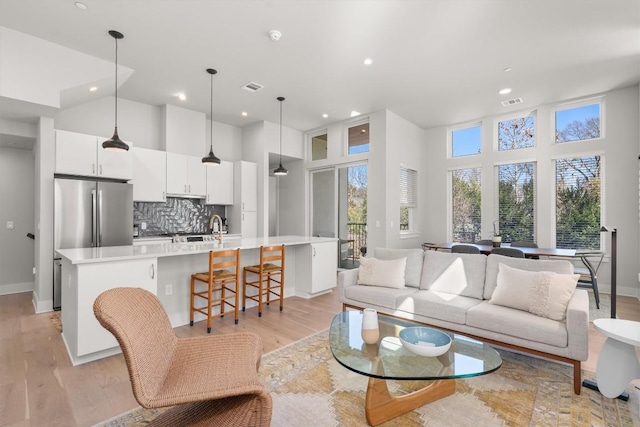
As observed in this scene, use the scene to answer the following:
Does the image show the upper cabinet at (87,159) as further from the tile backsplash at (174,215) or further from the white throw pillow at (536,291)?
the white throw pillow at (536,291)

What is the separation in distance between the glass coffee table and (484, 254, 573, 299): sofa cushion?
1.20 meters

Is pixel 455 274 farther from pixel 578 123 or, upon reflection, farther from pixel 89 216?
pixel 89 216

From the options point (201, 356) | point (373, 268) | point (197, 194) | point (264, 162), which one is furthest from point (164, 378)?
point (264, 162)

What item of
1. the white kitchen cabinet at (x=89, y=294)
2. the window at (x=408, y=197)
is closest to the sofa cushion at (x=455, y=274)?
the white kitchen cabinet at (x=89, y=294)

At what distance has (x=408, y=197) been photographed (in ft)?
22.2

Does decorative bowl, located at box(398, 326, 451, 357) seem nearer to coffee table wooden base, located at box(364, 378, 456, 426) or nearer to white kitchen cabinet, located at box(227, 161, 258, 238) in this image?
coffee table wooden base, located at box(364, 378, 456, 426)

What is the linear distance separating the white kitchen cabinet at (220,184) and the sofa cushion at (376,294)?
3.56m

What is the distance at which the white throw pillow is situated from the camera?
8.13 ft

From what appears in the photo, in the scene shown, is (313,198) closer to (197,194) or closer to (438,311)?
(197,194)

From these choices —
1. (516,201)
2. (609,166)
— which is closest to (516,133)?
(516,201)

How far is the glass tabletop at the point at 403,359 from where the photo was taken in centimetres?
169

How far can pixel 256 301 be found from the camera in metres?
4.23

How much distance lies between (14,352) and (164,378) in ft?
7.95

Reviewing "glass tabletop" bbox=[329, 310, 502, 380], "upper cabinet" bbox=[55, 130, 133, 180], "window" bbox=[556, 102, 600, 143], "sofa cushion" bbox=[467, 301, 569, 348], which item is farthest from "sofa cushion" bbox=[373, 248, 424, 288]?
"upper cabinet" bbox=[55, 130, 133, 180]
